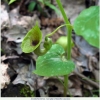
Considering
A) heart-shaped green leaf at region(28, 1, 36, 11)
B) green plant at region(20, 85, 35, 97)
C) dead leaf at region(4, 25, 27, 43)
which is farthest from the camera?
heart-shaped green leaf at region(28, 1, 36, 11)

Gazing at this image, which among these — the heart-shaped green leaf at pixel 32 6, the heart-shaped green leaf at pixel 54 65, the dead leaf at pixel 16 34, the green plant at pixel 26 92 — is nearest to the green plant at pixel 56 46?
the heart-shaped green leaf at pixel 54 65

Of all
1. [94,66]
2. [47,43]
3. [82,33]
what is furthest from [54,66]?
[94,66]

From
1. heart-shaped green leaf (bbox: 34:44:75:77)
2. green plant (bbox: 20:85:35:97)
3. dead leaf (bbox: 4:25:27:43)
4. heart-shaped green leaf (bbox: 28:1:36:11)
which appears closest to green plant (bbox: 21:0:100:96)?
heart-shaped green leaf (bbox: 34:44:75:77)

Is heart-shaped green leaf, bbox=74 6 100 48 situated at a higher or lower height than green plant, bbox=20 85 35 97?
higher

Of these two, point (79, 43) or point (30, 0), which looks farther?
point (30, 0)

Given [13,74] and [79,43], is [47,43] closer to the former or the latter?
[13,74]

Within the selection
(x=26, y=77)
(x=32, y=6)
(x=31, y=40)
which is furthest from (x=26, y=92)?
(x=32, y=6)

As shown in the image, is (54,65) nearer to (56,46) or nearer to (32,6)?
(56,46)

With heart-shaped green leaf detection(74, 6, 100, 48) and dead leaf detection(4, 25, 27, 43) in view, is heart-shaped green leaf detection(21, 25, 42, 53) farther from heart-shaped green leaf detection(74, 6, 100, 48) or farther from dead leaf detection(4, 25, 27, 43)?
dead leaf detection(4, 25, 27, 43)
